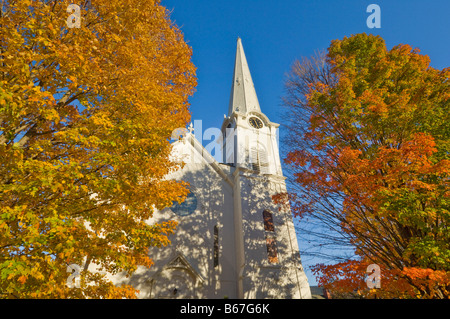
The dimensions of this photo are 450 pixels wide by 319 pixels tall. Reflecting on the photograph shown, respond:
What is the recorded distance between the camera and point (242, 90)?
26.8 metres

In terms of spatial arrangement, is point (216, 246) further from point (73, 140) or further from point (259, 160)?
point (73, 140)

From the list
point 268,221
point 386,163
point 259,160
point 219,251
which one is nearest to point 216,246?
point 219,251

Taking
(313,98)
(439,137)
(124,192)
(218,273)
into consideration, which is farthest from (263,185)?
(124,192)

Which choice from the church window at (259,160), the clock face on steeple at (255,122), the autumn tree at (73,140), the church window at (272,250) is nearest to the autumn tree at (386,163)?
the autumn tree at (73,140)

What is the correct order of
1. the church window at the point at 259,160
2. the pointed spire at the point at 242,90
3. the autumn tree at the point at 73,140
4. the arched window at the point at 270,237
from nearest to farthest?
1. the autumn tree at the point at 73,140
2. the arched window at the point at 270,237
3. the church window at the point at 259,160
4. the pointed spire at the point at 242,90

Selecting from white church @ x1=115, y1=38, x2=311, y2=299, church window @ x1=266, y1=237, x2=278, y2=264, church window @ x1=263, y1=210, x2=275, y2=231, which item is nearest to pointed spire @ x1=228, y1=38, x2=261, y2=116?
white church @ x1=115, y1=38, x2=311, y2=299

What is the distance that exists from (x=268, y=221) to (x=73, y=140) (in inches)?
543

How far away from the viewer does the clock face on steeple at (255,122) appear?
879 inches

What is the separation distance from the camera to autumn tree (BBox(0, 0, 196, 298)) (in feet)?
13.0

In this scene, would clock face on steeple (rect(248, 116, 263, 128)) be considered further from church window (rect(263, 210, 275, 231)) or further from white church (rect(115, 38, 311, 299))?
church window (rect(263, 210, 275, 231))

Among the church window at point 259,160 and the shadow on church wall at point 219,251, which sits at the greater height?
the church window at point 259,160

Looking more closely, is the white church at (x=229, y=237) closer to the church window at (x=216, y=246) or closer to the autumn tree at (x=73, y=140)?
Result: the church window at (x=216, y=246)

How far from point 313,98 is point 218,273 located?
1104 cm

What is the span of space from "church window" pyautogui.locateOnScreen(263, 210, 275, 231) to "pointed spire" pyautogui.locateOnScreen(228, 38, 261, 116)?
415 inches
